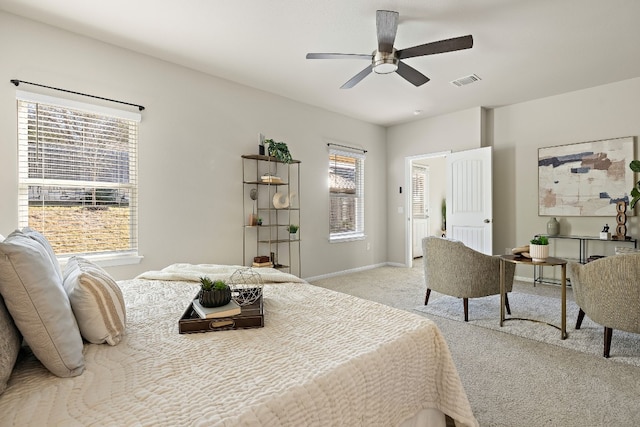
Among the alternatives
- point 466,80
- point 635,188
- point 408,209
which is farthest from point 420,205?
point 635,188

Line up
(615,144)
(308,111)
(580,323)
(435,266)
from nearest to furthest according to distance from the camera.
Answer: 1. (580,323)
2. (435,266)
3. (615,144)
4. (308,111)

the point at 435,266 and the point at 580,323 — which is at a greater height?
the point at 435,266

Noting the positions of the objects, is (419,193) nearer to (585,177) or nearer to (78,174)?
(585,177)

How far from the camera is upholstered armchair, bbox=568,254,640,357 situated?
2.22m

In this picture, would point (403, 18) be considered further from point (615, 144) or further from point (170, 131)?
point (615, 144)

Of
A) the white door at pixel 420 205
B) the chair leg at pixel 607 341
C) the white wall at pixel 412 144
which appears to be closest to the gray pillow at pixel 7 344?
the chair leg at pixel 607 341

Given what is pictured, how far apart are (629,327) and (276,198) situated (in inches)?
139

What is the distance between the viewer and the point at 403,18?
2.72 meters

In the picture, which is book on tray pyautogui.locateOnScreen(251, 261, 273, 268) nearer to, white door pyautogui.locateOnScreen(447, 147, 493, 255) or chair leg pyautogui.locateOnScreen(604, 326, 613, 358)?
white door pyautogui.locateOnScreen(447, 147, 493, 255)

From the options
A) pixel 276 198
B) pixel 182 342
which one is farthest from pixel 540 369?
pixel 276 198

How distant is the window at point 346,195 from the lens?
5492 mm

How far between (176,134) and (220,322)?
288 centimetres

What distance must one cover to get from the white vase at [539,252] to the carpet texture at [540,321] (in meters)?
0.63

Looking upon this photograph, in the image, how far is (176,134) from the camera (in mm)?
3604
